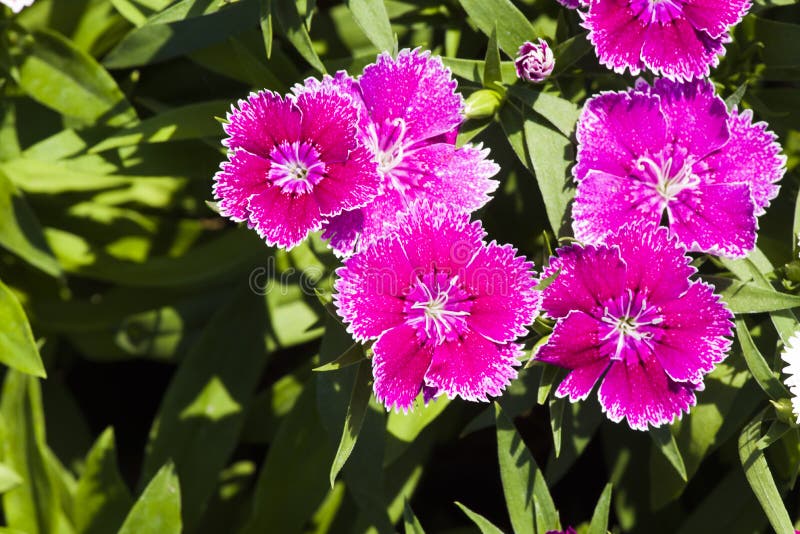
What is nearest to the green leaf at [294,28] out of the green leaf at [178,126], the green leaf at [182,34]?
the green leaf at [182,34]

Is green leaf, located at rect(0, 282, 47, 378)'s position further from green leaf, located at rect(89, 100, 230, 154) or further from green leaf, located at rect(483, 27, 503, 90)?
green leaf, located at rect(483, 27, 503, 90)

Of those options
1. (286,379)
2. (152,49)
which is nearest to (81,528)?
(286,379)

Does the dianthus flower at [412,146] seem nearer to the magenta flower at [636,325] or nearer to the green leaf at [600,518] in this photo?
the magenta flower at [636,325]

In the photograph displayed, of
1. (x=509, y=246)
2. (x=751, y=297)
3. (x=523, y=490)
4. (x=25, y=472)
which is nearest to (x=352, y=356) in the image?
(x=509, y=246)

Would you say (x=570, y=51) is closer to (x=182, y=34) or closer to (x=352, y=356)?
(x=352, y=356)

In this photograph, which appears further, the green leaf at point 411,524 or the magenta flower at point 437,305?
the green leaf at point 411,524

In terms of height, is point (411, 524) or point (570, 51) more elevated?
point (570, 51)

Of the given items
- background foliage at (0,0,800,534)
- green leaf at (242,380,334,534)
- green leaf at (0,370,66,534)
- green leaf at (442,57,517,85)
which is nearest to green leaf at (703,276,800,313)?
background foliage at (0,0,800,534)
